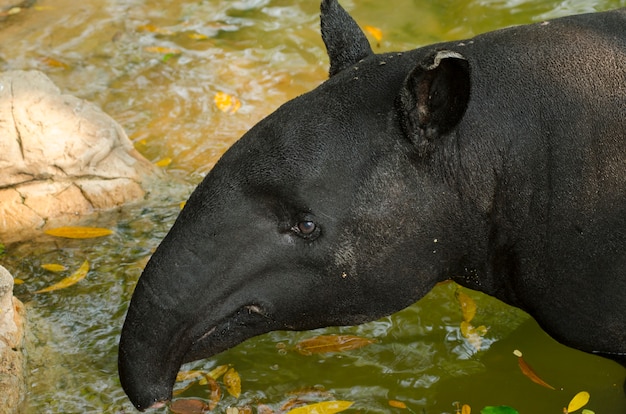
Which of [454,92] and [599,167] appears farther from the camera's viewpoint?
[599,167]

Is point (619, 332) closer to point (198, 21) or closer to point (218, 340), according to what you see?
point (218, 340)

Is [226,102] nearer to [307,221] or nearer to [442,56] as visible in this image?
[307,221]

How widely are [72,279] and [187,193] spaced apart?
158 centimetres

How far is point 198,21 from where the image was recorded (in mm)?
12891

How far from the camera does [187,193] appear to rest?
30.6 feet

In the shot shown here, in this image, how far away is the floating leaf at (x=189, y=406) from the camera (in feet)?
22.6

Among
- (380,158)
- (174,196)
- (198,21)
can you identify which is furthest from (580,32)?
(198,21)

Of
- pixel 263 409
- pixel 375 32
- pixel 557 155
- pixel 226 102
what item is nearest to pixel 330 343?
pixel 263 409

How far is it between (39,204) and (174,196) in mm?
1253

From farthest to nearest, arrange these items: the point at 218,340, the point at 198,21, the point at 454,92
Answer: the point at 198,21 < the point at 218,340 < the point at 454,92

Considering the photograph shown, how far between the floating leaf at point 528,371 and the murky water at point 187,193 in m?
0.05

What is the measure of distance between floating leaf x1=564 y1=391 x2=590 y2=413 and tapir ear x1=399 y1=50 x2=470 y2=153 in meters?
2.72

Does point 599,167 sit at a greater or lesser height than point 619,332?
greater

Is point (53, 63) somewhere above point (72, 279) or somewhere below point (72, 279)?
above
